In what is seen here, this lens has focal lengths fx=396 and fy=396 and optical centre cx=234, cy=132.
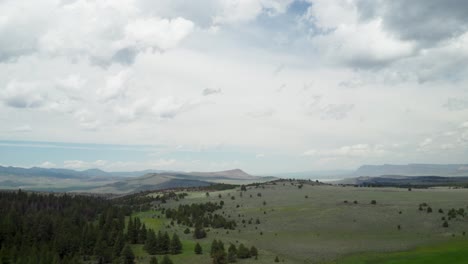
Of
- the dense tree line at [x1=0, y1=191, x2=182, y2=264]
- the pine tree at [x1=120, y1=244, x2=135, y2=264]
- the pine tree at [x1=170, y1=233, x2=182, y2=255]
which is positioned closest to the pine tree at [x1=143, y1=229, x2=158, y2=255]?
the dense tree line at [x1=0, y1=191, x2=182, y2=264]

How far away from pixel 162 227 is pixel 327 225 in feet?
190

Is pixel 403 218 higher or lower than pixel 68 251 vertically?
higher

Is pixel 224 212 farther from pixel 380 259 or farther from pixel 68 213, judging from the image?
pixel 380 259

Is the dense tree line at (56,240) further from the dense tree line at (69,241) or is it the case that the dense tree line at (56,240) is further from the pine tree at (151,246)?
the pine tree at (151,246)

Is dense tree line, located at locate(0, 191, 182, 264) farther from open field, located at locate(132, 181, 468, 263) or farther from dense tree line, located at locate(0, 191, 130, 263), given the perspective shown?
open field, located at locate(132, 181, 468, 263)

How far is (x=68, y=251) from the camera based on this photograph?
97.2 meters

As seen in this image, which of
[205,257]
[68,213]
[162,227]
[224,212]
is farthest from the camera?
[224,212]

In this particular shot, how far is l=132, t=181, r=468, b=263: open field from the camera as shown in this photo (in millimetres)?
84125

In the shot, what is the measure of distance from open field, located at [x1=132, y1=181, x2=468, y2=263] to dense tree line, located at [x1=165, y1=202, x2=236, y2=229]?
4.23 metres

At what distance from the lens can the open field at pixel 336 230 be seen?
84.1m

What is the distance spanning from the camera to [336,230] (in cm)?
11119

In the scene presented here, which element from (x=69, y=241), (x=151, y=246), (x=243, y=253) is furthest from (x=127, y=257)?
(x=243, y=253)

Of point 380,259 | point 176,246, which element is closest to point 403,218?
point 380,259

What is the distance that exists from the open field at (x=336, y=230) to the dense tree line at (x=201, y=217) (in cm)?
423
